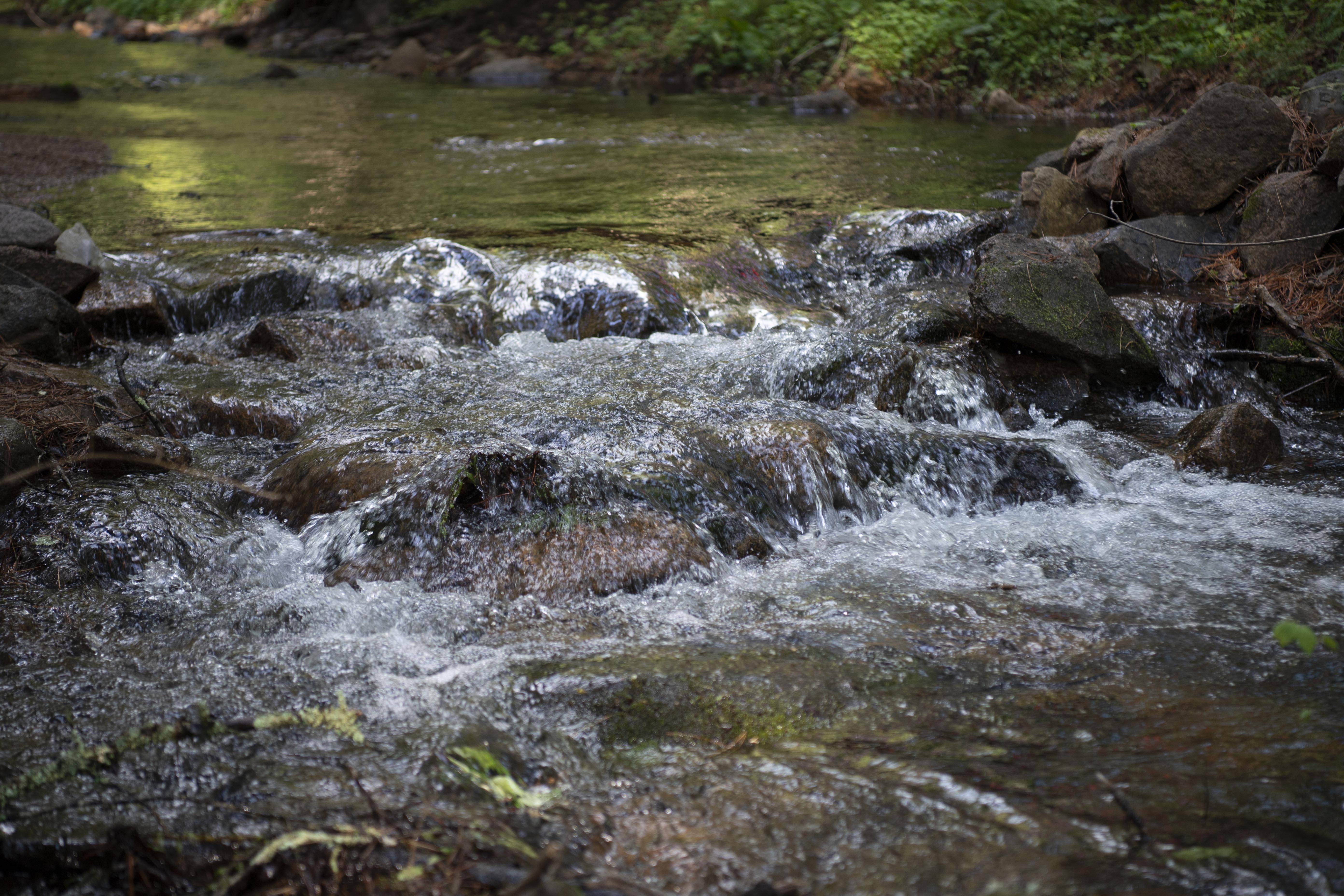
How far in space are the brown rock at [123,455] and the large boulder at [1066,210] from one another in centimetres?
589

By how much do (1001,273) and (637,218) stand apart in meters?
3.37

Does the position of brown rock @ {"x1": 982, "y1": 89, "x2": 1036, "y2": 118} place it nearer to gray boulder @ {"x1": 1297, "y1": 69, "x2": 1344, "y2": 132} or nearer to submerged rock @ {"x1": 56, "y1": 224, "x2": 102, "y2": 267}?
gray boulder @ {"x1": 1297, "y1": 69, "x2": 1344, "y2": 132}

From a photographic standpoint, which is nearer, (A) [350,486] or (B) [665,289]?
(A) [350,486]

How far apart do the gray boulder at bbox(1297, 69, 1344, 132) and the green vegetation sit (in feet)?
9.59

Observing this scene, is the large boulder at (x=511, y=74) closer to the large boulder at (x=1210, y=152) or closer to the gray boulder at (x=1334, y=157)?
the large boulder at (x=1210, y=152)

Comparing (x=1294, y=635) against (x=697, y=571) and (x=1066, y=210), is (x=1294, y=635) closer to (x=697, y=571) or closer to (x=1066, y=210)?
(x=697, y=571)

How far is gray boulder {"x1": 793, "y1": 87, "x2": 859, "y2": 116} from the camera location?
13.6 m

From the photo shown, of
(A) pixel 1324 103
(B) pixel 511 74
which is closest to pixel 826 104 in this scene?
(B) pixel 511 74

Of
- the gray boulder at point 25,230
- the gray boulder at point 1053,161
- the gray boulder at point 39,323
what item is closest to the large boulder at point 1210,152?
the gray boulder at point 1053,161

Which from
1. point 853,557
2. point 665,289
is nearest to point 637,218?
point 665,289

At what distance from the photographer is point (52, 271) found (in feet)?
18.5

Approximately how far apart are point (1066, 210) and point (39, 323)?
6717 millimetres

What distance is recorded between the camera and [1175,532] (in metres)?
3.79

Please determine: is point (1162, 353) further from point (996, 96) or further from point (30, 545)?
point (996, 96)
